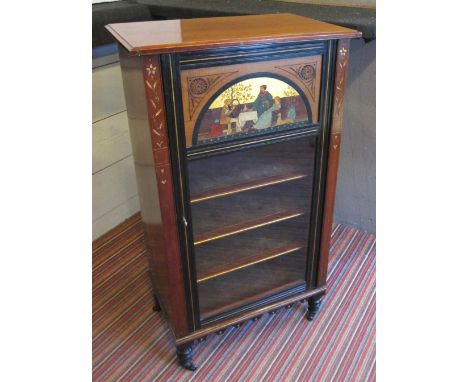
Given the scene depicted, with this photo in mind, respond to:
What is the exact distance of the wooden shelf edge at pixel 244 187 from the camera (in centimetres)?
104

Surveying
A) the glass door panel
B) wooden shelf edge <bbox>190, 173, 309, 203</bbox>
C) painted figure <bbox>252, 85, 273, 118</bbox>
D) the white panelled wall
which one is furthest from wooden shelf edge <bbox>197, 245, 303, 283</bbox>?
the white panelled wall

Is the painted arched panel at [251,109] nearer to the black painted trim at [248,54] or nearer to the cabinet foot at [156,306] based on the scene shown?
the black painted trim at [248,54]

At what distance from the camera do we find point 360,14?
1284mm

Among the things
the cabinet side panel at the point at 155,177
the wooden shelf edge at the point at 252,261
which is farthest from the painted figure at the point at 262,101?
the wooden shelf edge at the point at 252,261

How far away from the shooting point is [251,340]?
1331 millimetres

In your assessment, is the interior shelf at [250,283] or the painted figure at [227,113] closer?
the painted figure at [227,113]

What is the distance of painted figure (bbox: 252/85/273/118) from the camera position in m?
0.95

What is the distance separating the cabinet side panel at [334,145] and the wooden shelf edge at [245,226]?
84mm

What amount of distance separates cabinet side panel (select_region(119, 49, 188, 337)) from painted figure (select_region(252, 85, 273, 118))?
0.71ft

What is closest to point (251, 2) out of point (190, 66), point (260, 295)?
point (190, 66)

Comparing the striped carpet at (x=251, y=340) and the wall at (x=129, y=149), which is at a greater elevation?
the wall at (x=129, y=149)

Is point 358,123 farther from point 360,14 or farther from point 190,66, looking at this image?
point 190,66

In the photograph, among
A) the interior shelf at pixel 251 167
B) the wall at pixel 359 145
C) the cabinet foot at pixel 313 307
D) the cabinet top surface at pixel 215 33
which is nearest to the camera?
the cabinet top surface at pixel 215 33

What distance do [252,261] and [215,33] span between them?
0.63m
